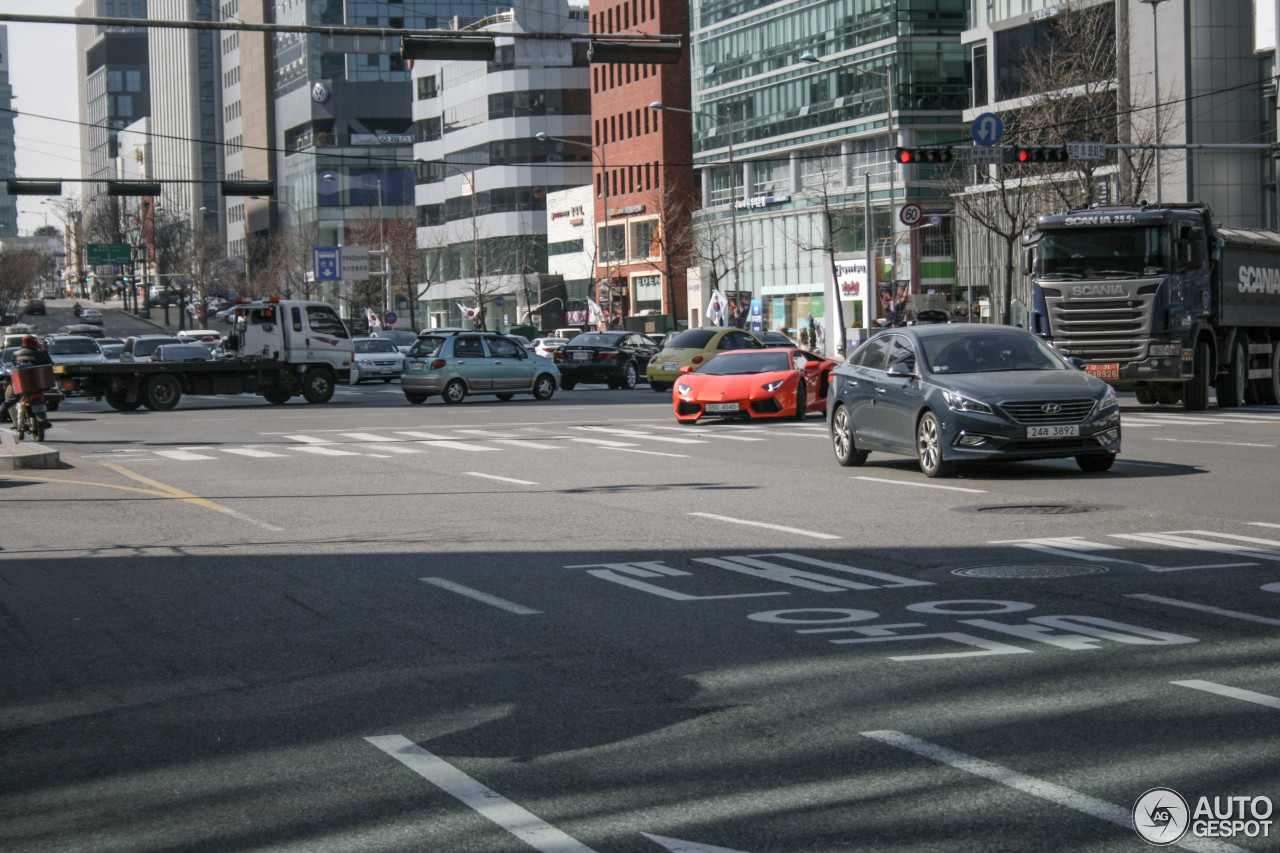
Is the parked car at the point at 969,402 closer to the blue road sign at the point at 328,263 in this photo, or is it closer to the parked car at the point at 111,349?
the parked car at the point at 111,349

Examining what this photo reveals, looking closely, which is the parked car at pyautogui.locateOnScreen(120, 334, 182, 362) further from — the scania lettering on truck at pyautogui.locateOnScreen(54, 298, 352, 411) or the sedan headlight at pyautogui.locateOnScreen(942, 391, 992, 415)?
the sedan headlight at pyautogui.locateOnScreen(942, 391, 992, 415)

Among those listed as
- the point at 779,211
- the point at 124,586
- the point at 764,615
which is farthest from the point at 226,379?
the point at 779,211

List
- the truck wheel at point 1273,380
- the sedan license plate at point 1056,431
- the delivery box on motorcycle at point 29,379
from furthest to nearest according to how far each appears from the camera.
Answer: the truck wheel at point 1273,380 → the delivery box on motorcycle at point 29,379 → the sedan license plate at point 1056,431

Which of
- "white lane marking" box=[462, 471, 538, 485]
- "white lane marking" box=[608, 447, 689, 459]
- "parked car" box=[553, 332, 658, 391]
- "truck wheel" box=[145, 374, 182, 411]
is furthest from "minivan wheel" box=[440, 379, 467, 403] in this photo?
"white lane marking" box=[462, 471, 538, 485]

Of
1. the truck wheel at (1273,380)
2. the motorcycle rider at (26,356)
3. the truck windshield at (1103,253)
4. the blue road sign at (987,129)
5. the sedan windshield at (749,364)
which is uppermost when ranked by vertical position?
the blue road sign at (987,129)

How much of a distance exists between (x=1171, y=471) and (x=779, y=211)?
225ft

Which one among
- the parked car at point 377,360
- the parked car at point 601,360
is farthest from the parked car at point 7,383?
the parked car at point 601,360

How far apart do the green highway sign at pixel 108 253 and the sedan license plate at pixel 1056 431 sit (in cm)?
12752

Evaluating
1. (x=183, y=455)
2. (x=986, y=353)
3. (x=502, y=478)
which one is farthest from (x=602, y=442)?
(x=986, y=353)

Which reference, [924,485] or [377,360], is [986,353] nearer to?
[924,485]

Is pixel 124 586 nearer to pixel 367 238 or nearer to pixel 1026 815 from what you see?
pixel 1026 815

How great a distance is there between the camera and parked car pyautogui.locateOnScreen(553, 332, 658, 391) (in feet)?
154

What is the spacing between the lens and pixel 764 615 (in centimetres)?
898

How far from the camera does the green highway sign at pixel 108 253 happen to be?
135 meters
